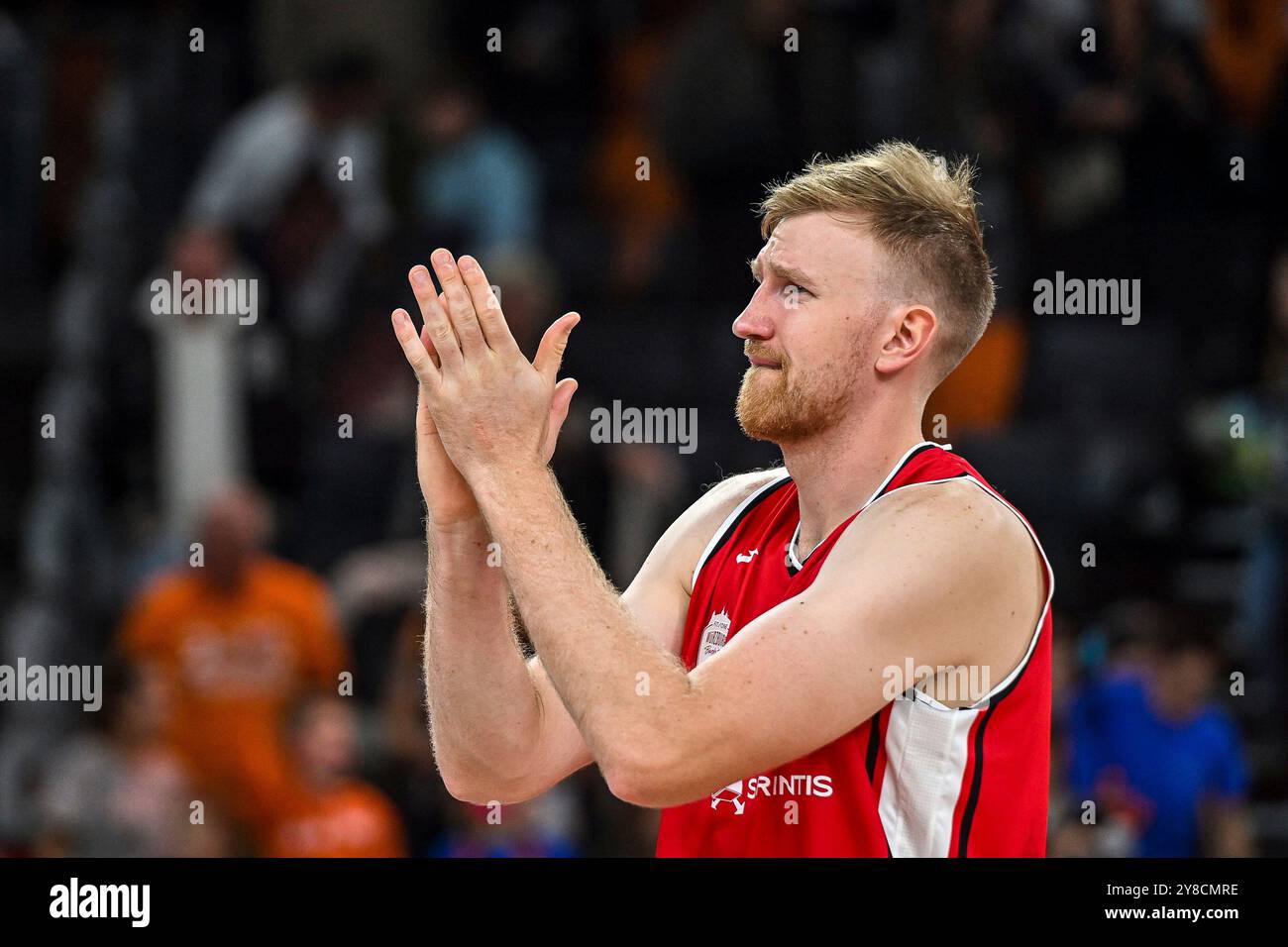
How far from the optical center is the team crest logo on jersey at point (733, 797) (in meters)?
2.83

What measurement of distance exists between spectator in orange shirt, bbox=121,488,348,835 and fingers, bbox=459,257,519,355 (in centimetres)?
427

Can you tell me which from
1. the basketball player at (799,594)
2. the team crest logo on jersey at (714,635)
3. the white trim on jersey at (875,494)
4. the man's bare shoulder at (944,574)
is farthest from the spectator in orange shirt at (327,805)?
the man's bare shoulder at (944,574)

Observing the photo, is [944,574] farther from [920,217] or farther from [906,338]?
[920,217]

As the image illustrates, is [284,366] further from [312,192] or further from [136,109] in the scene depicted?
[136,109]

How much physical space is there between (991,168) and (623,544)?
8.28ft

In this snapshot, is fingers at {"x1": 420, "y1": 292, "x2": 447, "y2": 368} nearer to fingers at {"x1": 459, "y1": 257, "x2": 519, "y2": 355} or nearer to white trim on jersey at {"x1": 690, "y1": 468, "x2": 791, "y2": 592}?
fingers at {"x1": 459, "y1": 257, "x2": 519, "y2": 355}

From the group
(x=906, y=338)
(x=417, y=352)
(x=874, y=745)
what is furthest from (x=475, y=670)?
(x=906, y=338)

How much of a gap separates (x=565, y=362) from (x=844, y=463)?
4.56 metres

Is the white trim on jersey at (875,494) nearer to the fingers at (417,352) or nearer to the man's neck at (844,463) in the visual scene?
the man's neck at (844,463)

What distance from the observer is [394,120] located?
8.37 meters

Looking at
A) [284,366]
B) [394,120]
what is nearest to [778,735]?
[284,366]

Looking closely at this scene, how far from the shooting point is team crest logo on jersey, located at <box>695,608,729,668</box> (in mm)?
2959

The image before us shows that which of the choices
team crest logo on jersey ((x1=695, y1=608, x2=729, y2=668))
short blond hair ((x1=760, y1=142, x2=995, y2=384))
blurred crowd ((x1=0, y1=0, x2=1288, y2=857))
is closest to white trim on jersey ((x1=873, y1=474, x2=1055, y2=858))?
team crest logo on jersey ((x1=695, y1=608, x2=729, y2=668))
